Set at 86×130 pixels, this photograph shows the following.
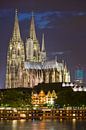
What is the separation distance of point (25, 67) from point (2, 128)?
250ft

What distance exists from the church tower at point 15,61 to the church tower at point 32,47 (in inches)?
174

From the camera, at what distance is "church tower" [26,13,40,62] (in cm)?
17000

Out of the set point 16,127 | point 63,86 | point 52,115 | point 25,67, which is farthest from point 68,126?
point 25,67

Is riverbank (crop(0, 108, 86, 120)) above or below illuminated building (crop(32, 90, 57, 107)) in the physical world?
below

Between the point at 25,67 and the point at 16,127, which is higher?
the point at 25,67

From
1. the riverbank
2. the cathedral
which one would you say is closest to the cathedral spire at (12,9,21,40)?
the cathedral

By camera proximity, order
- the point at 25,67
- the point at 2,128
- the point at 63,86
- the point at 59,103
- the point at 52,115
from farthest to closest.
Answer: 1. the point at 25,67
2. the point at 63,86
3. the point at 59,103
4. the point at 52,115
5. the point at 2,128

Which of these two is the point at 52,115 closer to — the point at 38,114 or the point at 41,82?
the point at 38,114

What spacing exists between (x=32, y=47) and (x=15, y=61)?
30.2ft

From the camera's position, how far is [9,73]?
161875 millimetres

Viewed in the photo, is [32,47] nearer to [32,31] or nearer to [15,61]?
[32,31]

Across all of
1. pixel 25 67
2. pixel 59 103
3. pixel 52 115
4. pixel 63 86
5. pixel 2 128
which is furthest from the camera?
pixel 25 67

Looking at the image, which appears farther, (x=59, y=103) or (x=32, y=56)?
(x=32, y=56)

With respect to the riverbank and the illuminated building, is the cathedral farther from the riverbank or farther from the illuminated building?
the riverbank
